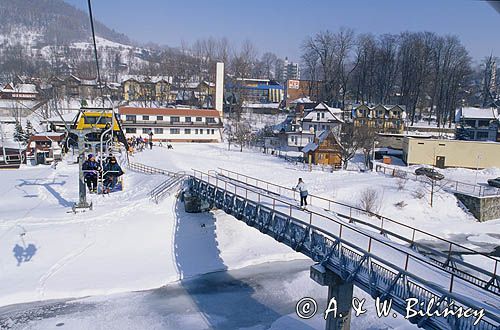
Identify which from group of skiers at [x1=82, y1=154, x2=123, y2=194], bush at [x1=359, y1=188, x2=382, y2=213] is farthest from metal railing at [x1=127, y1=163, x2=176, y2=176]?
bush at [x1=359, y1=188, x2=382, y2=213]

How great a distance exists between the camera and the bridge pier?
1248 cm

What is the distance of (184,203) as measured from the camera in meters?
25.4

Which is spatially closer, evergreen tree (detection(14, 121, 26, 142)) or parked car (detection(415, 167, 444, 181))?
parked car (detection(415, 167, 444, 181))

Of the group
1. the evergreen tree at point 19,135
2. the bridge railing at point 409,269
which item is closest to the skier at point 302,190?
the bridge railing at point 409,269

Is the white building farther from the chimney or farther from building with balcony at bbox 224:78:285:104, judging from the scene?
building with balcony at bbox 224:78:285:104

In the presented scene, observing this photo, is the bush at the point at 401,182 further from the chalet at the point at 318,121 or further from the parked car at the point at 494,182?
the chalet at the point at 318,121

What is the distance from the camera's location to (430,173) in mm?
36406

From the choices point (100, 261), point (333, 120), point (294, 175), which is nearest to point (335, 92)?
point (333, 120)

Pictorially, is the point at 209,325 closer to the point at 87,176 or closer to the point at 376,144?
the point at 87,176

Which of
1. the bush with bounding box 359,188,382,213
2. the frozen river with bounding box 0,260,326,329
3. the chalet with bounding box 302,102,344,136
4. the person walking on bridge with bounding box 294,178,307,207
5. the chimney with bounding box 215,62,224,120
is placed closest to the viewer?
the frozen river with bounding box 0,260,326,329

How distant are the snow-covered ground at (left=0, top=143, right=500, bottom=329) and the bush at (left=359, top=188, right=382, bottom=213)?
2.09 feet

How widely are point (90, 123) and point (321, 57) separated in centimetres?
5731

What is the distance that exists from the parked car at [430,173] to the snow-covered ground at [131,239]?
281 centimetres

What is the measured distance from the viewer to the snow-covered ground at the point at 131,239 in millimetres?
18016
